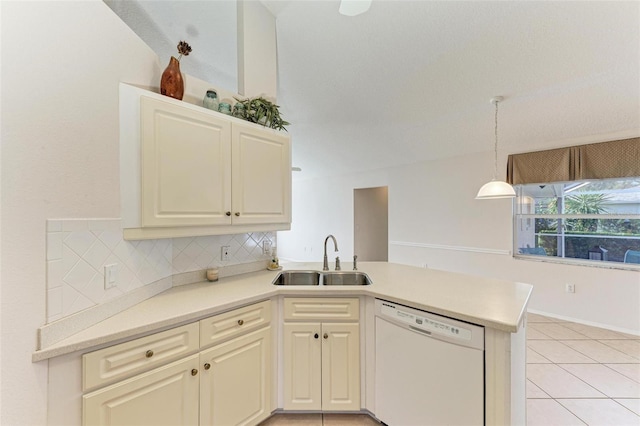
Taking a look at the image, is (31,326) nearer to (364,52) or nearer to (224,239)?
(224,239)

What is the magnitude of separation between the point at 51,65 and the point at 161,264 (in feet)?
3.78

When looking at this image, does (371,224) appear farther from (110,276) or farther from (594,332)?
(110,276)

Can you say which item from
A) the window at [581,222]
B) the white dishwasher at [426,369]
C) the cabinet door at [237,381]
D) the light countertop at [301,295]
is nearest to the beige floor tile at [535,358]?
the light countertop at [301,295]

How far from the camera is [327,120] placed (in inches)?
161

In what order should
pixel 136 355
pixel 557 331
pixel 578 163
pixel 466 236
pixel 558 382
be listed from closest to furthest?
pixel 136 355 < pixel 558 382 < pixel 557 331 < pixel 578 163 < pixel 466 236

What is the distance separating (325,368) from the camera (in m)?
1.79

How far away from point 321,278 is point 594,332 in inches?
139

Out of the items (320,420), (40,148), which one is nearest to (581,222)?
(320,420)

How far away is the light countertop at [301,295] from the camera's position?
3.82ft

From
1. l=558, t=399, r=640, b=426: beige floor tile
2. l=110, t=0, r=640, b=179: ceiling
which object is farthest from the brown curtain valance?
l=558, t=399, r=640, b=426: beige floor tile

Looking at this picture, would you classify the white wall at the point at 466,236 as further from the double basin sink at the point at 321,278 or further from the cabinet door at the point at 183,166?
the cabinet door at the point at 183,166

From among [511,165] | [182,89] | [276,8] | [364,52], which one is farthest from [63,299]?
[511,165]

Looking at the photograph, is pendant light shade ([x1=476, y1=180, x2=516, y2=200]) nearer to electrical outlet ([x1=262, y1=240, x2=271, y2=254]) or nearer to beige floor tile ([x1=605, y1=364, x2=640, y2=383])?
beige floor tile ([x1=605, y1=364, x2=640, y2=383])

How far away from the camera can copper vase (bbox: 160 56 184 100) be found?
63.7 inches
